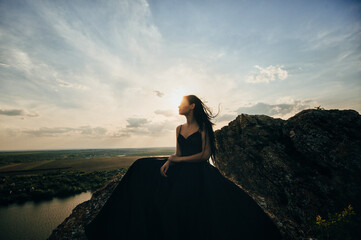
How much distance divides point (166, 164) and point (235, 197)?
1.79m

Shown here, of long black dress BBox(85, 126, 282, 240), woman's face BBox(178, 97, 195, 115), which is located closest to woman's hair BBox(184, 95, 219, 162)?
woman's face BBox(178, 97, 195, 115)

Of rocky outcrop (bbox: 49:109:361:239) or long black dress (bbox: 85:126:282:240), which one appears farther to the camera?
rocky outcrop (bbox: 49:109:361:239)

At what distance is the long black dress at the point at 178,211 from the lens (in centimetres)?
289

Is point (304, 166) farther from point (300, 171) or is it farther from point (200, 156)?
point (200, 156)

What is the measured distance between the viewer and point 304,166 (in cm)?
543

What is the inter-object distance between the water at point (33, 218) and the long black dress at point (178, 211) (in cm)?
1466

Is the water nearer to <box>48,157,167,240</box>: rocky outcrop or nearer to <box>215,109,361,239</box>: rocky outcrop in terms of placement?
<box>48,157,167,240</box>: rocky outcrop

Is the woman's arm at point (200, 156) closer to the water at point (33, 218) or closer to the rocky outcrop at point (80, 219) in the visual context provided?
the rocky outcrop at point (80, 219)

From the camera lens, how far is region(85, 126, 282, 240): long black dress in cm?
289

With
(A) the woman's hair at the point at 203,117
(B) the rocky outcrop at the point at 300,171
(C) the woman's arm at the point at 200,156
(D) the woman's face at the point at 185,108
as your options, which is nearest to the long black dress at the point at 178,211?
(C) the woman's arm at the point at 200,156

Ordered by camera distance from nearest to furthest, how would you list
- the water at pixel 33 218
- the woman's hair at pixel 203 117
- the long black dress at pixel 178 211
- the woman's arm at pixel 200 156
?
the long black dress at pixel 178 211 < the woman's arm at pixel 200 156 < the woman's hair at pixel 203 117 < the water at pixel 33 218

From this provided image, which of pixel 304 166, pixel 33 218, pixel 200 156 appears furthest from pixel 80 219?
pixel 33 218

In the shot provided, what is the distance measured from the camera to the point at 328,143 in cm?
513

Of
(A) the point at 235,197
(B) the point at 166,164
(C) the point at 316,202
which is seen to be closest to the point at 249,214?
(A) the point at 235,197
